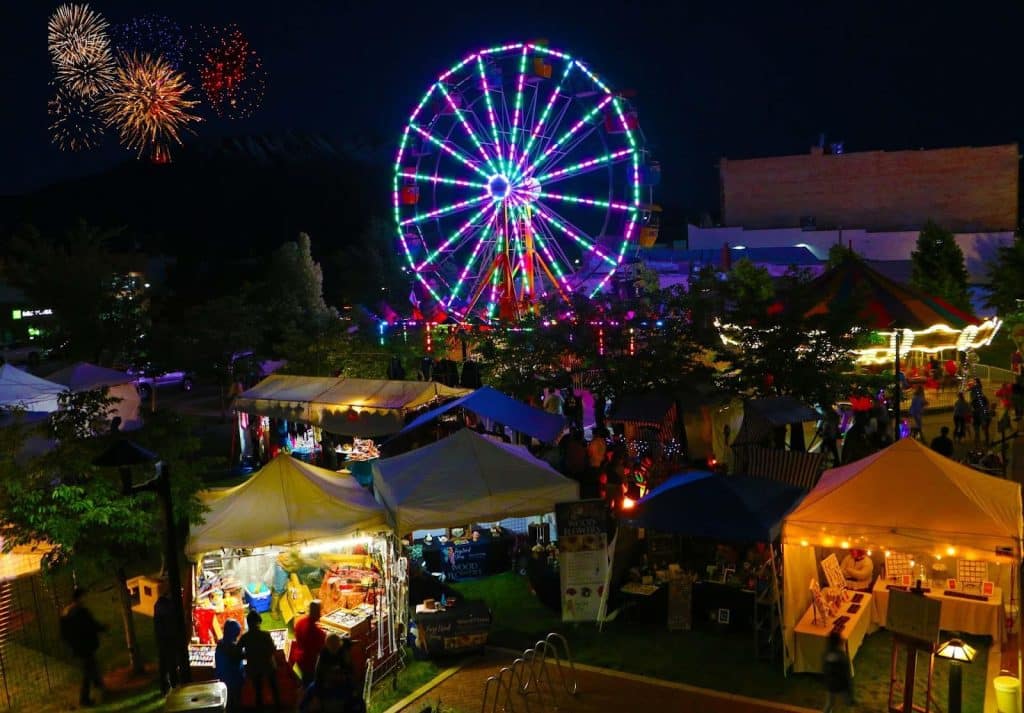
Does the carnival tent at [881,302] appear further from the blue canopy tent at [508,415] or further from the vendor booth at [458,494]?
the vendor booth at [458,494]

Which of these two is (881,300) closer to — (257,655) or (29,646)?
(257,655)

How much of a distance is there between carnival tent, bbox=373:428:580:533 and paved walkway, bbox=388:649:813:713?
1.96m

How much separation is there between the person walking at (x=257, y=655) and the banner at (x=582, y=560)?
3.71m

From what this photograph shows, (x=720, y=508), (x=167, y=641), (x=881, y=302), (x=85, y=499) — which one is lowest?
(x=167, y=641)

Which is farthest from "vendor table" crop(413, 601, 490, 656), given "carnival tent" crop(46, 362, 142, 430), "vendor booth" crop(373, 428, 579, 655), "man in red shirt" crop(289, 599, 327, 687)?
"carnival tent" crop(46, 362, 142, 430)

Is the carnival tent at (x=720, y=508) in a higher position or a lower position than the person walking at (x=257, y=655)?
higher

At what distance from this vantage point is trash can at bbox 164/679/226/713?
23.6 ft

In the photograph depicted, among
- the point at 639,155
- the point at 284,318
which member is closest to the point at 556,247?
the point at 639,155

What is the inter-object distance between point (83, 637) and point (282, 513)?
7.56 ft

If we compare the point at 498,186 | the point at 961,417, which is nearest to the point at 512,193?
the point at 498,186

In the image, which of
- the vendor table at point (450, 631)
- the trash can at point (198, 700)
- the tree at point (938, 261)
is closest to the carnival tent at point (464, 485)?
the vendor table at point (450, 631)

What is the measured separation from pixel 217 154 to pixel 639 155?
125972mm

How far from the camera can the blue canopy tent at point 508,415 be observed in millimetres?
15633

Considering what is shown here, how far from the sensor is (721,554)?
11.1 metres
